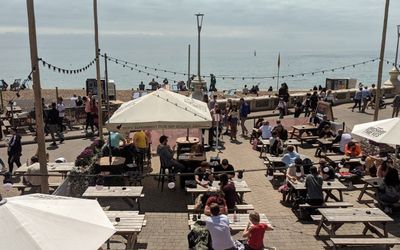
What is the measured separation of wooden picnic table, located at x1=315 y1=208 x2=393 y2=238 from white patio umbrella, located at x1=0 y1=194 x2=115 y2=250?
4891mm

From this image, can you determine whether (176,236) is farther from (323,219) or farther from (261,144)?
(261,144)

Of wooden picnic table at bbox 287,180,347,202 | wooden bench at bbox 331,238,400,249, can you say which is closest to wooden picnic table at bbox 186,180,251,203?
wooden picnic table at bbox 287,180,347,202

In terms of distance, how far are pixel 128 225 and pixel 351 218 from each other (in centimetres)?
443

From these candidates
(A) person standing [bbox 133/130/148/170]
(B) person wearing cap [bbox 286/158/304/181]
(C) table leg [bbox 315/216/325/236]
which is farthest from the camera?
(A) person standing [bbox 133/130/148/170]

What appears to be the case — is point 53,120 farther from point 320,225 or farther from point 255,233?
point 255,233

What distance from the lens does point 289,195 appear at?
1181 centimetres

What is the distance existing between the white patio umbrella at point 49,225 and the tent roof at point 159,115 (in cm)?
582

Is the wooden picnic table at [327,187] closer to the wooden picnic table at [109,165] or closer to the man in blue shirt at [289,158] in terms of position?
the man in blue shirt at [289,158]

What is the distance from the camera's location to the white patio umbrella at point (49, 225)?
5355 millimetres

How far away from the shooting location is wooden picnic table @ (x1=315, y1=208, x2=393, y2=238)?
908cm

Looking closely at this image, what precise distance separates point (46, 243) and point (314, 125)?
1496 centimetres

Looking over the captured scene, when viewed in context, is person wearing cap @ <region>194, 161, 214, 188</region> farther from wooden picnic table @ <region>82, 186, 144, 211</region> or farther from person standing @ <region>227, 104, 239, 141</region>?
person standing @ <region>227, 104, 239, 141</region>

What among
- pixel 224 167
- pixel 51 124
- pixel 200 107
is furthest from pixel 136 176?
pixel 51 124

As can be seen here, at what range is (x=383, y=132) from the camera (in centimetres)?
1174
